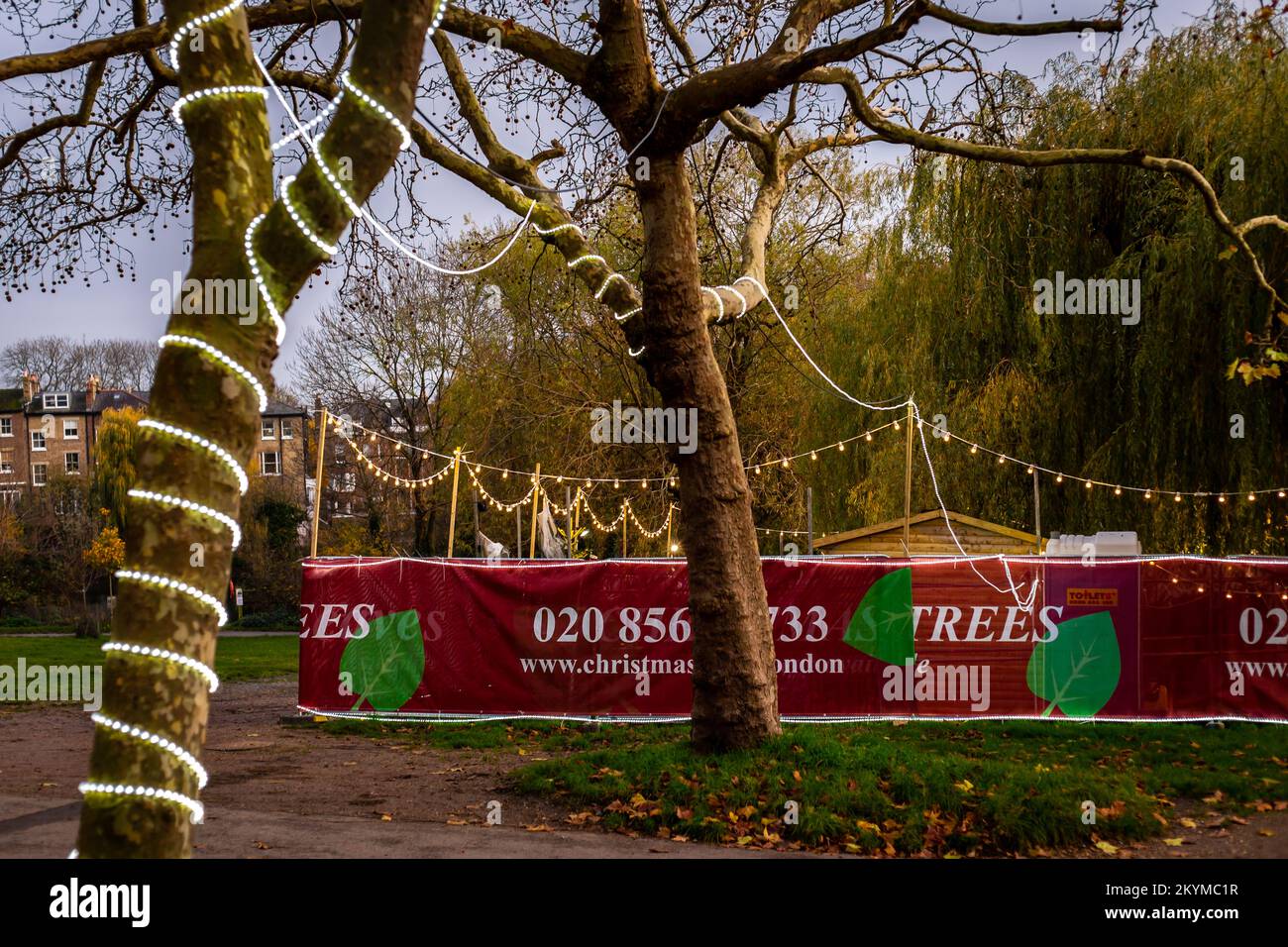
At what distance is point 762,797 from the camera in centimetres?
920

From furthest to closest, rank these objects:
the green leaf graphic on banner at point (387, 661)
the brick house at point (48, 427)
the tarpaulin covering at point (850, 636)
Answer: the brick house at point (48, 427), the green leaf graphic on banner at point (387, 661), the tarpaulin covering at point (850, 636)

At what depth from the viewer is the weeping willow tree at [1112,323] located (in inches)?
692

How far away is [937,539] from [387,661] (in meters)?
9.73

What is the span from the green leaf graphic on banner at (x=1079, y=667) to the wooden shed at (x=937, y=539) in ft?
15.5

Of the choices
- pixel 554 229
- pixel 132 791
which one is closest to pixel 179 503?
pixel 132 791

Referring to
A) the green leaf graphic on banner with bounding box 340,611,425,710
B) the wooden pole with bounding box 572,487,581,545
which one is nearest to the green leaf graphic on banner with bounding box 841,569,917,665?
the green leaf graphic on banner with bounding box 340,611,425,710

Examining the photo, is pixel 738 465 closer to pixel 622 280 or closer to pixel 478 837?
pixel 622 280

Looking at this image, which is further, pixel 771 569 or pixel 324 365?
pixel 324 365

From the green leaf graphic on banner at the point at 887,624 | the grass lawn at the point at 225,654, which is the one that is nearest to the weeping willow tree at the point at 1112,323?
the green leaf graphic on banner at the point at 887,624

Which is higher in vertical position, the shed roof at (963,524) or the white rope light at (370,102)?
the white rope light at (370,102)

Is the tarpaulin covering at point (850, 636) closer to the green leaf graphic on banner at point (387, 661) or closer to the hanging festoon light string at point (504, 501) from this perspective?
the green leaf graphic on banner at point (387, 661)

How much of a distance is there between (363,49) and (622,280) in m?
6.70

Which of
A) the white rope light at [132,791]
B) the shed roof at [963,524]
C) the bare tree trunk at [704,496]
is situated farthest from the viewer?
the shed roof at [963,524]
